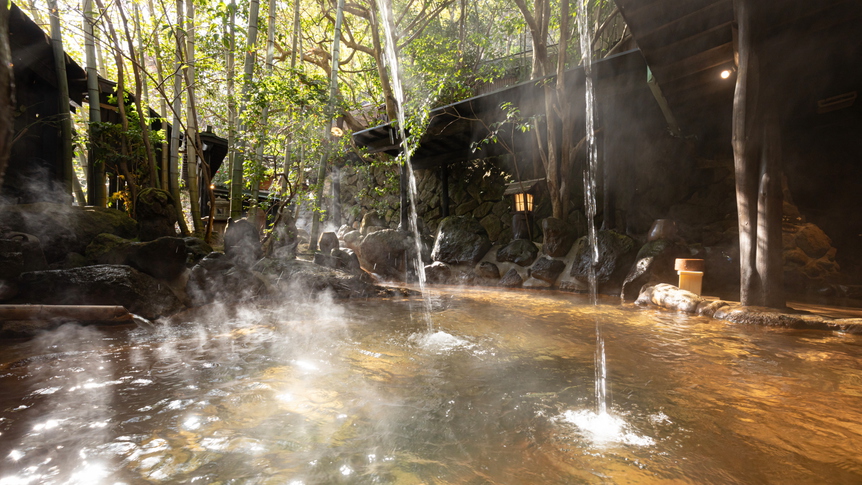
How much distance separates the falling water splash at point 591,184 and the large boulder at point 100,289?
17.0 feet

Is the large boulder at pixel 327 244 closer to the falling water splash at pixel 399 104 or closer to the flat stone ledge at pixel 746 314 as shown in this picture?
the falling water splash at pixel 399 104

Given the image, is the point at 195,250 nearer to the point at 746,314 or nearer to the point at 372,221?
the point at 746,314

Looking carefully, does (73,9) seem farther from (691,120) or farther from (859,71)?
(859,71)

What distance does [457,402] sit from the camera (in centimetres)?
225

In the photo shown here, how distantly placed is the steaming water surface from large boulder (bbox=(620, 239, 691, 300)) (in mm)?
3063

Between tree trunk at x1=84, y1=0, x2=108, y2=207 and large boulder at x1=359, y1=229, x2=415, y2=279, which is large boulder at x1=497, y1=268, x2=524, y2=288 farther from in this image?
tree trunk at x1=84, y1=0, x2=108, y2=207

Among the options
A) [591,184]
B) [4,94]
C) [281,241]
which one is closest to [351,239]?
[281,241]

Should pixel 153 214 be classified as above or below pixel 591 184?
below

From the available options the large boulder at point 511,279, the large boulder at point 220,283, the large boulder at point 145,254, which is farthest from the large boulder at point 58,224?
the large boulder at point 511,279

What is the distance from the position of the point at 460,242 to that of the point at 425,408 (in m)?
8.92

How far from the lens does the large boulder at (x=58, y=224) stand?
510 cm

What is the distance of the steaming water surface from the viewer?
5.05 ft

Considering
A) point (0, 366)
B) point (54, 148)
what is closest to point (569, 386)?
point (0, 366)

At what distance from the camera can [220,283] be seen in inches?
242
